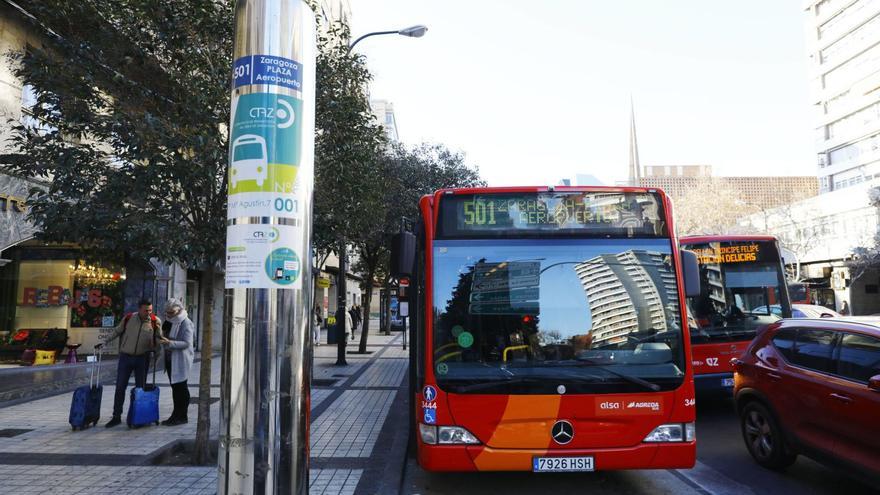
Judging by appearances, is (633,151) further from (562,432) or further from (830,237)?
(562,432)

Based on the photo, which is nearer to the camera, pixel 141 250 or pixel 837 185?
pixel 141 250

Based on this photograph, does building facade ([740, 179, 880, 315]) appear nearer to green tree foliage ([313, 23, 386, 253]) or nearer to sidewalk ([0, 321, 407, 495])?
sidewalk ([0, 321, 407, 495])

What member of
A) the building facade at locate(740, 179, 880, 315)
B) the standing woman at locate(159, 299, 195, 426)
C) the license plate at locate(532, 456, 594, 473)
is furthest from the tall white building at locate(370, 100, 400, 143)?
the license plate at locate(532, 456, 594, 473)

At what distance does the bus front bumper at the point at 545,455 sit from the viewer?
4.51 meters

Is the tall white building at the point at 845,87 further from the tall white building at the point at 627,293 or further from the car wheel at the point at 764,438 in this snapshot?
the tall white building at the point at 627,293

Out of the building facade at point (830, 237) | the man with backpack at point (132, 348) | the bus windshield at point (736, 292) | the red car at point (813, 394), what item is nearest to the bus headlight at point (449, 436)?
the red car at point (813, 394)

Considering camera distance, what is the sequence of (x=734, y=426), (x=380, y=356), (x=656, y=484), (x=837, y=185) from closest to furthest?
(x=656, y=484), (x=734, y=426), (x=380, y=356), (x=837, y=185)

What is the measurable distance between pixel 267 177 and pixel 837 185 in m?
59.4

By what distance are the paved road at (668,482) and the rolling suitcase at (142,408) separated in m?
3.76

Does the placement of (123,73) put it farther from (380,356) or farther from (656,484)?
(380,356)

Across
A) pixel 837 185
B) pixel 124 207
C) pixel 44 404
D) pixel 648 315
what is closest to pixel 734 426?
pixel 648 315

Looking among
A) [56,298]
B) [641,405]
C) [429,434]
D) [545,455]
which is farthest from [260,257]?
[56,298]

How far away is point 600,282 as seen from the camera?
16.0 feet

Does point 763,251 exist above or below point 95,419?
above
